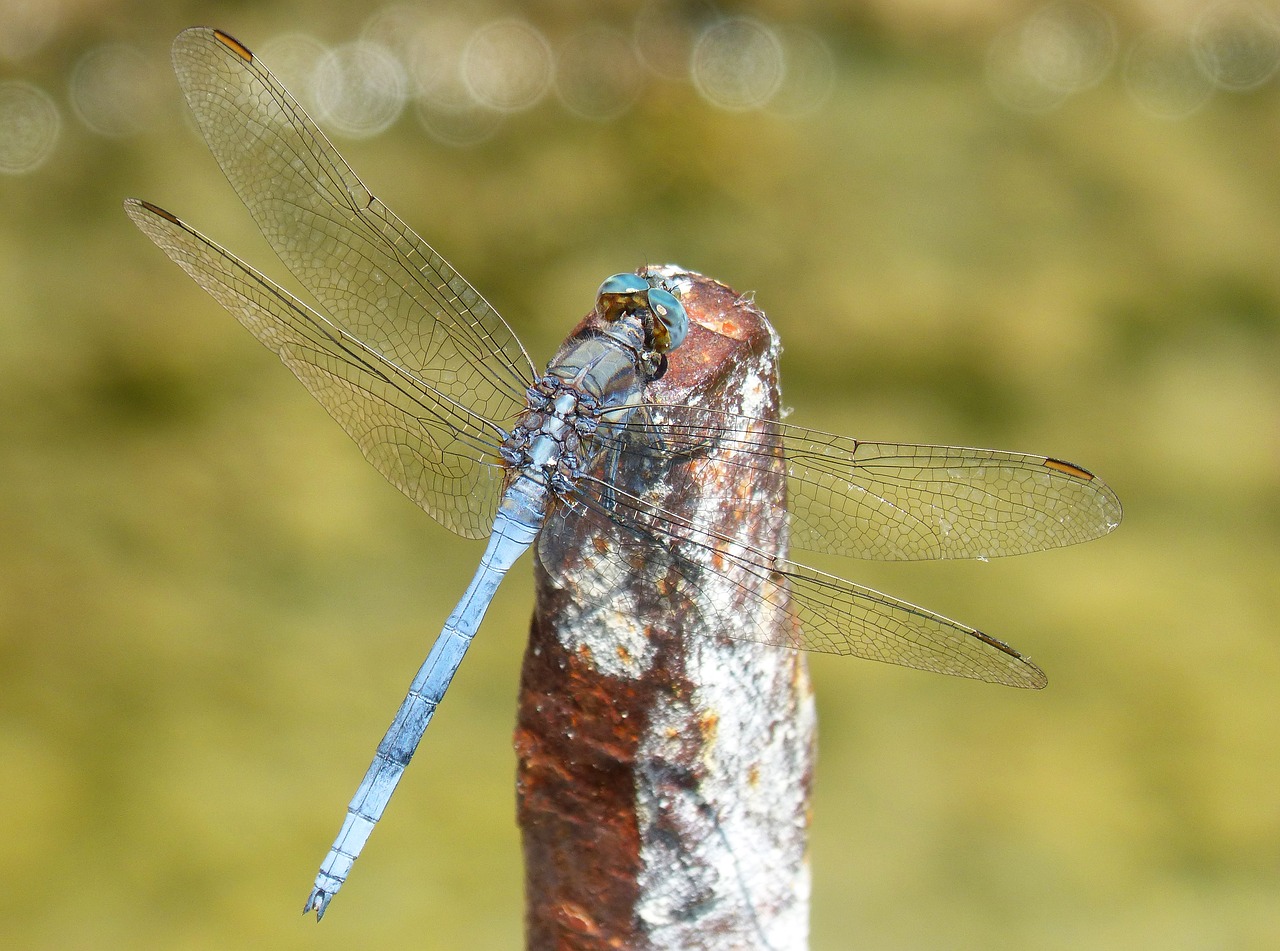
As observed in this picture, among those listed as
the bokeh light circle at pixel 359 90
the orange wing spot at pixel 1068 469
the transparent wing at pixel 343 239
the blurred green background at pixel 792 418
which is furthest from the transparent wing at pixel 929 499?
the bokeh light circle at pixel 359 90

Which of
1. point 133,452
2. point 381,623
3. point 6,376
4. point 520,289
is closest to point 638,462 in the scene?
point 520,289

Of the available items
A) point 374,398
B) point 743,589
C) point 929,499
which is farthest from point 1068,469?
point 374,398

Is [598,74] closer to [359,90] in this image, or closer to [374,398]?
[359,90]

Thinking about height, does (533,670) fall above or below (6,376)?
below

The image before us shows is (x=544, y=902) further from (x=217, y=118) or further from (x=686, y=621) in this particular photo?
(x=217, y=118)

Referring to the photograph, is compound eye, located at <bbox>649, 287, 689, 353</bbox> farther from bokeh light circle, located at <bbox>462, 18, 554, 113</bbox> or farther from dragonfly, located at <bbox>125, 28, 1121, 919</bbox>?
bokeh light circle, located at <bbox>462, 18, 554, 113</bbox>
